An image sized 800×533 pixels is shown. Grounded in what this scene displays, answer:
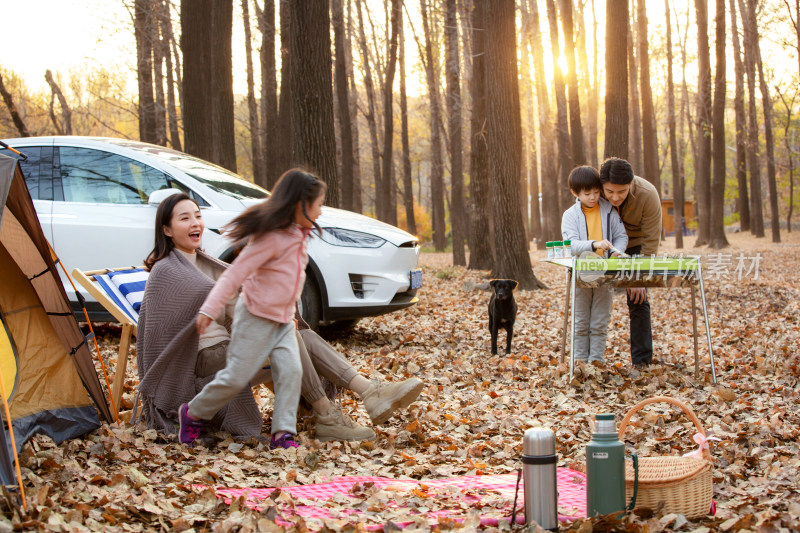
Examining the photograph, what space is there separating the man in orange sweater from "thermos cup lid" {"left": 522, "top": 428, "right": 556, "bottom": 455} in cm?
335

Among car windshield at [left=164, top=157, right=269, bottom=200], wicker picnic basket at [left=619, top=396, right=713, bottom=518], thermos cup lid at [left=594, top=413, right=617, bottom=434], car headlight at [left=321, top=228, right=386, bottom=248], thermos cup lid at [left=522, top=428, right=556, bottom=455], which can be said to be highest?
car windshield at [left=164, top=157, right=269, bottom=200]

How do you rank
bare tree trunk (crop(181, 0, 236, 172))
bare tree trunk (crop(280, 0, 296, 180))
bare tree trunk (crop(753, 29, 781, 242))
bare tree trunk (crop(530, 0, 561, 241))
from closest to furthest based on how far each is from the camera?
bare tree trunk (crop(181, 0, 236, 172))
bare tree trunk (crop(280, 0, 296, 180))
bare tree trunk (crop(753, 29, 781, 242))
bare tree trunk (crop(530, 0, 561, 241))

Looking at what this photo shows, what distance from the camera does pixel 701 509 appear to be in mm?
3244

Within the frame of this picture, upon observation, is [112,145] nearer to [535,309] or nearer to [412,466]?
[412,466]

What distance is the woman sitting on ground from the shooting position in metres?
4.66

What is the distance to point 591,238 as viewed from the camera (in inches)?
253

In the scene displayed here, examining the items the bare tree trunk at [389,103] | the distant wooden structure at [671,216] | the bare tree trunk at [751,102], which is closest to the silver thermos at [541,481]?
the bare tree trunk at [389,103]

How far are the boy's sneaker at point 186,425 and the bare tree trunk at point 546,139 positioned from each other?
77.4 feet

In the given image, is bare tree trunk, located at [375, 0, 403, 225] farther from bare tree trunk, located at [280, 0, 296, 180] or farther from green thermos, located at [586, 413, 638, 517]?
green thermos, located at [586, 413, 638, 517]

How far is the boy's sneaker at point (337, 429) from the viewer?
15.5 feet

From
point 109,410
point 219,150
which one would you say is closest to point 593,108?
point 219,150

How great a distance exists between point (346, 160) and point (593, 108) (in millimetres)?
17095

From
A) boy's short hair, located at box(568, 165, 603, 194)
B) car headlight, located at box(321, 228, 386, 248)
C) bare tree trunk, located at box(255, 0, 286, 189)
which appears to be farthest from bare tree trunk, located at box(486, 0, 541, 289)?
bare tree trunk, located at box(255, 0, 286, 189)

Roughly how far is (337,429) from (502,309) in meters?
3.27
